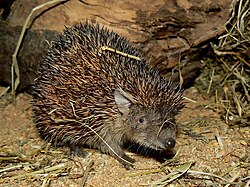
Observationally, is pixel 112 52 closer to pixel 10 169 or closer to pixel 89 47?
pixel 89 47

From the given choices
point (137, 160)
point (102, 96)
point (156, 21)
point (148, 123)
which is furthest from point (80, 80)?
point (156, 21)

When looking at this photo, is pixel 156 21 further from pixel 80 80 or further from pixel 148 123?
pixel 148 123

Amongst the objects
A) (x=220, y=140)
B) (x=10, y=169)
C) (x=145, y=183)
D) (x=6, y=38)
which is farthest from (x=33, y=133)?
(x=220, y=140)

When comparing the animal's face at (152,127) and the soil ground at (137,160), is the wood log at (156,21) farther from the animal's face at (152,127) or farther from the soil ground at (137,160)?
the animal's face at (152,127)

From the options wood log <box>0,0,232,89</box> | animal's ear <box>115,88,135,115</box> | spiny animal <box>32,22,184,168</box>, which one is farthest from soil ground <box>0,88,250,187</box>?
wood log <box>0,0,232,89</box>

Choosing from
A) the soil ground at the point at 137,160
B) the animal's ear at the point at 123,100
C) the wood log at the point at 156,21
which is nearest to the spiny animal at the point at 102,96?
the animal's ear at the point at 123,100

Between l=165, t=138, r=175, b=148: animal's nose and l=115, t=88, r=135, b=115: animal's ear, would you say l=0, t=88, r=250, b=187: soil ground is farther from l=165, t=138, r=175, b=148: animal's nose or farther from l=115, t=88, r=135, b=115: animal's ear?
l=115, t=88, r=135, b=115: animal's ear

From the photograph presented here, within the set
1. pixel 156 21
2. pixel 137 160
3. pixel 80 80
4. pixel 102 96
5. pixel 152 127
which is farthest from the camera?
pixel 156 21
